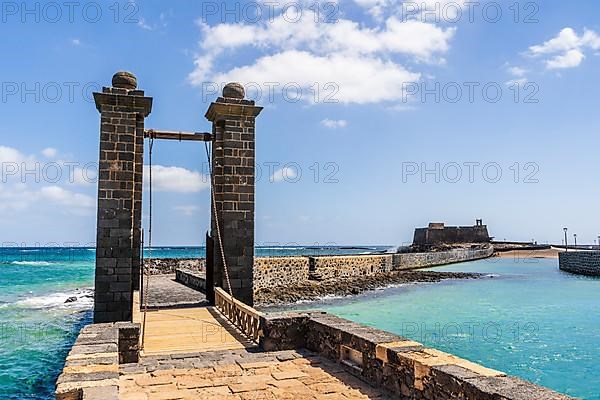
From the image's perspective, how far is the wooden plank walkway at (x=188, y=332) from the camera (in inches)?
299

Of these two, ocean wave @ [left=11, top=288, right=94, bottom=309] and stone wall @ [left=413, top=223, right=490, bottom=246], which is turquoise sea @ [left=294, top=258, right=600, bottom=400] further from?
stone wall @ [left=413, top=223, right=490, bottom=246]

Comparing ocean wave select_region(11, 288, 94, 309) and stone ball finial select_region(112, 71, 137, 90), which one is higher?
stone ball finial select_region(112, 71, 137, 90)

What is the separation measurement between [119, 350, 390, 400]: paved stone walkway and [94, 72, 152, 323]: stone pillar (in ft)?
11.6

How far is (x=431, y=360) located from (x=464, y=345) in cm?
1080

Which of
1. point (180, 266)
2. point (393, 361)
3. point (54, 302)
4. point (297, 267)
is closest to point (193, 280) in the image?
point (54, 302)

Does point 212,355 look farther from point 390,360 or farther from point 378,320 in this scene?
point 378,320

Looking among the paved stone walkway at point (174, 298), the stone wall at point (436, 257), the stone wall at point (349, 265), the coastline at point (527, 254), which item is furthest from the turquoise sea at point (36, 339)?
the coastline at point (527, 254)

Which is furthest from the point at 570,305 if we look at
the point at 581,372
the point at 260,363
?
the point at 260,363

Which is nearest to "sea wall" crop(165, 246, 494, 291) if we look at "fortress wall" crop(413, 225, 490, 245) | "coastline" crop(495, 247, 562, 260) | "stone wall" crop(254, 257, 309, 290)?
"stone wall" crop(254, 257, 309, 290)

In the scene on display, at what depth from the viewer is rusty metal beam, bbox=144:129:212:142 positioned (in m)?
11.4

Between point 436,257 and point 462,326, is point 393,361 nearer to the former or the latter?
point 462,326

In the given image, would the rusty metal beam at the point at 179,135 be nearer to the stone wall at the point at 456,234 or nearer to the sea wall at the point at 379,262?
the sea wall at the point at 379,262

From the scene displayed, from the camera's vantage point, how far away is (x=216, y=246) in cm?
1132

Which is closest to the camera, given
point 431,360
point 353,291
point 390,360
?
point 431,360
